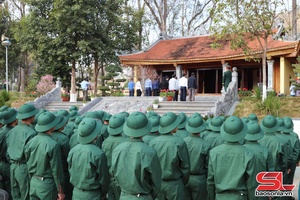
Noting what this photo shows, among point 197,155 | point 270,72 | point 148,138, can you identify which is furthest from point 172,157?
point 270,72

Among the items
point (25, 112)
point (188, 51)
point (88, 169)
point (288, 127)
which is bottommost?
point (88, 169)

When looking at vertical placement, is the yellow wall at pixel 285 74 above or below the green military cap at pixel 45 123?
above

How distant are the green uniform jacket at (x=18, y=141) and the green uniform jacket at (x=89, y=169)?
1483 millimetres

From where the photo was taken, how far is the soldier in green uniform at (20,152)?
5.72 meters

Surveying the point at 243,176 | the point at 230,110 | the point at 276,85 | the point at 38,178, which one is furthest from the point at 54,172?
the point at 276,85

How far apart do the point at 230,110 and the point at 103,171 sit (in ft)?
43.0

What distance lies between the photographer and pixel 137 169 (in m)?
4.07

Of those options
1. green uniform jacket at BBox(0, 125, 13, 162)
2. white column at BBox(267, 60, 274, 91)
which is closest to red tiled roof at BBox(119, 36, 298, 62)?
white column at BBox(267, 60, 274, 91)

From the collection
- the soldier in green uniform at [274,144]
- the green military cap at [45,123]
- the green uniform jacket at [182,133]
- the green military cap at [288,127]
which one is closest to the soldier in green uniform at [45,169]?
the green military cap at [45,123]

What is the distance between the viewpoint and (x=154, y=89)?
22.5m

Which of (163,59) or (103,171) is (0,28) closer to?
(163,59)

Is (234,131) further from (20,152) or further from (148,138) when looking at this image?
(20,152)

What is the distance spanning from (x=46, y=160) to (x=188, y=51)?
21.6m

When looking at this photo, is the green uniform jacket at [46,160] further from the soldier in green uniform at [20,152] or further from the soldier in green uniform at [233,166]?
the soldier in green uniform at [233,166]
